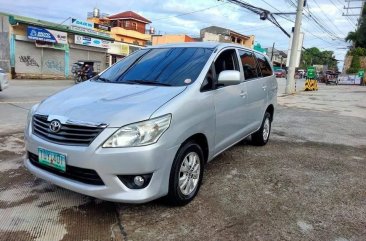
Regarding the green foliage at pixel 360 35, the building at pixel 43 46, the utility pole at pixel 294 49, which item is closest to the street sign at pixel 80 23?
the building at pixel 43 46

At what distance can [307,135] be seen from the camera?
299 inches

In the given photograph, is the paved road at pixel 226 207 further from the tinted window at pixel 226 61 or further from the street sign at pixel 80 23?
the street sign at pixel 80 23

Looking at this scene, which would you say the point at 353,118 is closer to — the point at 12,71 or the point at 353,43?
the point at 12,71

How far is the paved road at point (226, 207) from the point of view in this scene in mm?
3150

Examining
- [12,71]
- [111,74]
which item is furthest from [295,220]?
[12,71]

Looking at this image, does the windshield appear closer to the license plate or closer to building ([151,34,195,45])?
the license plate

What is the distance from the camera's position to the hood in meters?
3.08

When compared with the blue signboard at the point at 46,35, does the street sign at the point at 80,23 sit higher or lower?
higher

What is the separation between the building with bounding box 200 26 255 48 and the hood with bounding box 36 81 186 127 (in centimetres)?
5044

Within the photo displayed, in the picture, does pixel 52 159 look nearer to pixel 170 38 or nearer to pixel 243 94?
pixel 243 94

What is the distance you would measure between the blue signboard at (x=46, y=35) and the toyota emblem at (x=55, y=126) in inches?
911

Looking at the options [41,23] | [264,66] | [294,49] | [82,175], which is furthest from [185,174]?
[41,23]

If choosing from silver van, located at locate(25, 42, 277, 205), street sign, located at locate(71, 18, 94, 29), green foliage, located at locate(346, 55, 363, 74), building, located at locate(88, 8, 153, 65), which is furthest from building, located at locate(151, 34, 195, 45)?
silver van, located at locate(25, 42, 277, 205)

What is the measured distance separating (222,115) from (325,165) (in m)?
2.17
